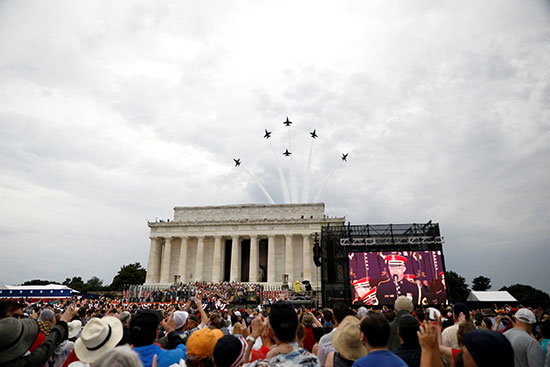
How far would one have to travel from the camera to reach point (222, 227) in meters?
59.3

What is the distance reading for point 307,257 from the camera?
55312mm

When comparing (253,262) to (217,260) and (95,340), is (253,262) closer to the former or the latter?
(217,260)

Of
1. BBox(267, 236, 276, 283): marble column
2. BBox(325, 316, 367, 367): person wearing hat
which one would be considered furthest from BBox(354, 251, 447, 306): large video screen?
BBox(267, 236, 276, 283): marble column

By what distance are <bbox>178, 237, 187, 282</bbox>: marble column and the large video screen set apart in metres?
38.9

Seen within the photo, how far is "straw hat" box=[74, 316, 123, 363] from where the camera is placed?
409 cm

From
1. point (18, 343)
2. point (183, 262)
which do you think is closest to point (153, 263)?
point (183, 262)

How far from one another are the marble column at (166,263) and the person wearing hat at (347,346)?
5858cm

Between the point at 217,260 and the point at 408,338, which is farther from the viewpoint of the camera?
the point at 217,260

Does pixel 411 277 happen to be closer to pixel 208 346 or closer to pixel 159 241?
pixel 208 346

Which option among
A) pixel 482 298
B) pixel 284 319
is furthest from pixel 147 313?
pixel 482 298

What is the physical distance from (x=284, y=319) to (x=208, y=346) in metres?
1.01

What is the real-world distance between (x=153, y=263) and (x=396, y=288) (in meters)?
46.3

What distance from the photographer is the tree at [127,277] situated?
237 ft

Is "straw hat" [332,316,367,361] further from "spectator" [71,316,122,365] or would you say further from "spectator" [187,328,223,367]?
"spectator" [71,316,122,365]
